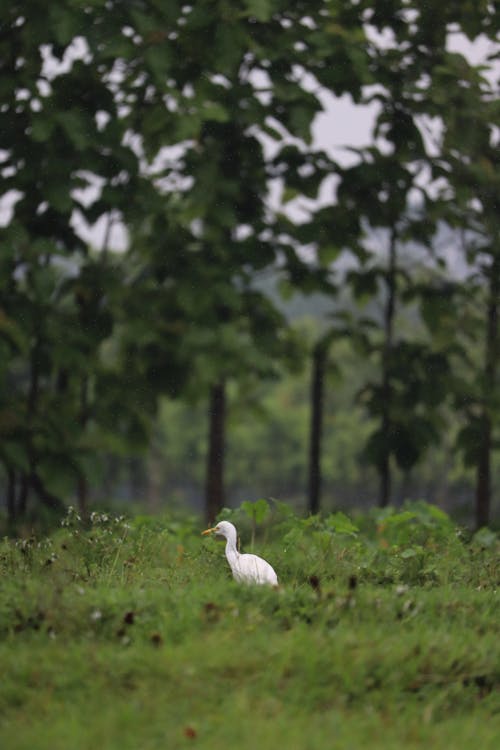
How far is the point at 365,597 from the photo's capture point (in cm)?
541

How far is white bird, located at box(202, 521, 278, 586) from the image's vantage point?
570 cm

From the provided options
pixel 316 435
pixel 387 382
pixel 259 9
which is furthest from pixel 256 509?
pixel 316 435

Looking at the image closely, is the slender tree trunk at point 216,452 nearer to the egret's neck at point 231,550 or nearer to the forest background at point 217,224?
the forest background at point 217,224

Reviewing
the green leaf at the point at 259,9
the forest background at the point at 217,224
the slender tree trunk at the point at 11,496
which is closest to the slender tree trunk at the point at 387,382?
the forest background at the point at 217,224

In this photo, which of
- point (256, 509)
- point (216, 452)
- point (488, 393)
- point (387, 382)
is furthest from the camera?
point (387, 382)

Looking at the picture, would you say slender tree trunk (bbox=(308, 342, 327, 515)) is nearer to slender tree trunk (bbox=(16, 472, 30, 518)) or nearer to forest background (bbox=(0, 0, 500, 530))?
forest background (bbox=(0, 0, 500, 530))

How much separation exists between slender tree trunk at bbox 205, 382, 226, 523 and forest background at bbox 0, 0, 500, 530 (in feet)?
0.08

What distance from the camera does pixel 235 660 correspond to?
4.54 metres

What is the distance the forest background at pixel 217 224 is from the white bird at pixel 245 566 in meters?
2.30

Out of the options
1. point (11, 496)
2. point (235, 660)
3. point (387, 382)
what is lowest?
point (11, 496)

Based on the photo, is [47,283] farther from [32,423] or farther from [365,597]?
[365,597]

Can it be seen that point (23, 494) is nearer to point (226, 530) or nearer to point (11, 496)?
point (11, 496)

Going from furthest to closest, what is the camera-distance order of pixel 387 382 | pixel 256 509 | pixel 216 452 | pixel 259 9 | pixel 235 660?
1. pixel 387 382
2. pixel 216 452
3. pixel 259 9
4. pixel 256 509
5. pixel 235 660

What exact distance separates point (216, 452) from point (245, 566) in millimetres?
4878
